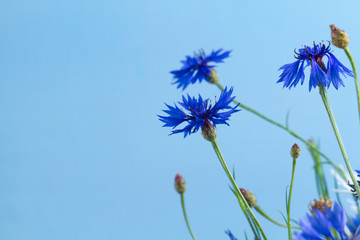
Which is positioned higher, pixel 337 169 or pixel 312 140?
pixel 312 140

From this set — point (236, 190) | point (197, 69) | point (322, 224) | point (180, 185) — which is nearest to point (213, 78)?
point (197, 69)

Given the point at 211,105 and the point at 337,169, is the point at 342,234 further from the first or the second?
the point at 337,169

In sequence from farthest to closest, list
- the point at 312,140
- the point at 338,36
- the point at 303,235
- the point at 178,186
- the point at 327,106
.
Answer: the point at 312,140
the point at 178,186
the point at 338,36
the point at 327,106
the point at 303,235

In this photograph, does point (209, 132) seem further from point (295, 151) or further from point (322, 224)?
point (322, 224)

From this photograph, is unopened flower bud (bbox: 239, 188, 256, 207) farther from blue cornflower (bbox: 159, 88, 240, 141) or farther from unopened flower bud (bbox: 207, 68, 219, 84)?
unopened flower bud (bbox: 207, 68, 219, 84)

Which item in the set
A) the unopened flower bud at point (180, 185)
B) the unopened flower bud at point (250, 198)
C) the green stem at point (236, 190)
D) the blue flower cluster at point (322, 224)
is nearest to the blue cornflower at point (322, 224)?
Result: the blue flower cluster at point (322, 224)

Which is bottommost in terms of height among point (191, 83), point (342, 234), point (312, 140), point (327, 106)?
point (342, 234)

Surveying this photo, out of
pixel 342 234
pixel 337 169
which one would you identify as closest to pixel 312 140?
pixel 337 169
